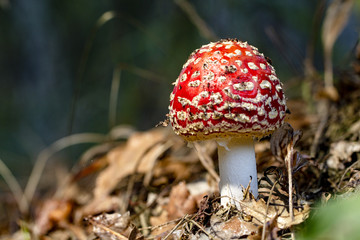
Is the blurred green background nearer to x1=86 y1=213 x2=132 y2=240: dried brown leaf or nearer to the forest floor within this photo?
the forest floor

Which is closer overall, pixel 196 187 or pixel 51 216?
pixel 196 187

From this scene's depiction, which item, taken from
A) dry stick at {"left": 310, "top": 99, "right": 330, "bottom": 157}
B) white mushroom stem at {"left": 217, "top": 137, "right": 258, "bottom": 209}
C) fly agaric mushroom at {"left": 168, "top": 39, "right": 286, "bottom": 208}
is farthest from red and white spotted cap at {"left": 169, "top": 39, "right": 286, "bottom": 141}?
dry stick at {"left": 310, "top": 99, "right": 330, "bottom": 157}

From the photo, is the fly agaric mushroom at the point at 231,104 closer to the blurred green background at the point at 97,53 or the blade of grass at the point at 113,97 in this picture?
the blade of grass at the point at 113,97

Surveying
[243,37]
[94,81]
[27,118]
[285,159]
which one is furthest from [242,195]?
[27,118]

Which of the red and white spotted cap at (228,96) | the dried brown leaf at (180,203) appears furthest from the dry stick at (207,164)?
the red and white spotted cap at (228,96)

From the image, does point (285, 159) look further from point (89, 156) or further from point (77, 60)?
point (77, 60)

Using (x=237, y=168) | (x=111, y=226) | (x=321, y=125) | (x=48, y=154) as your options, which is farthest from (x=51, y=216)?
(x=321, y=125)

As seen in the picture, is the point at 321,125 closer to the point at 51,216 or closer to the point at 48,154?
the point at 51,216
